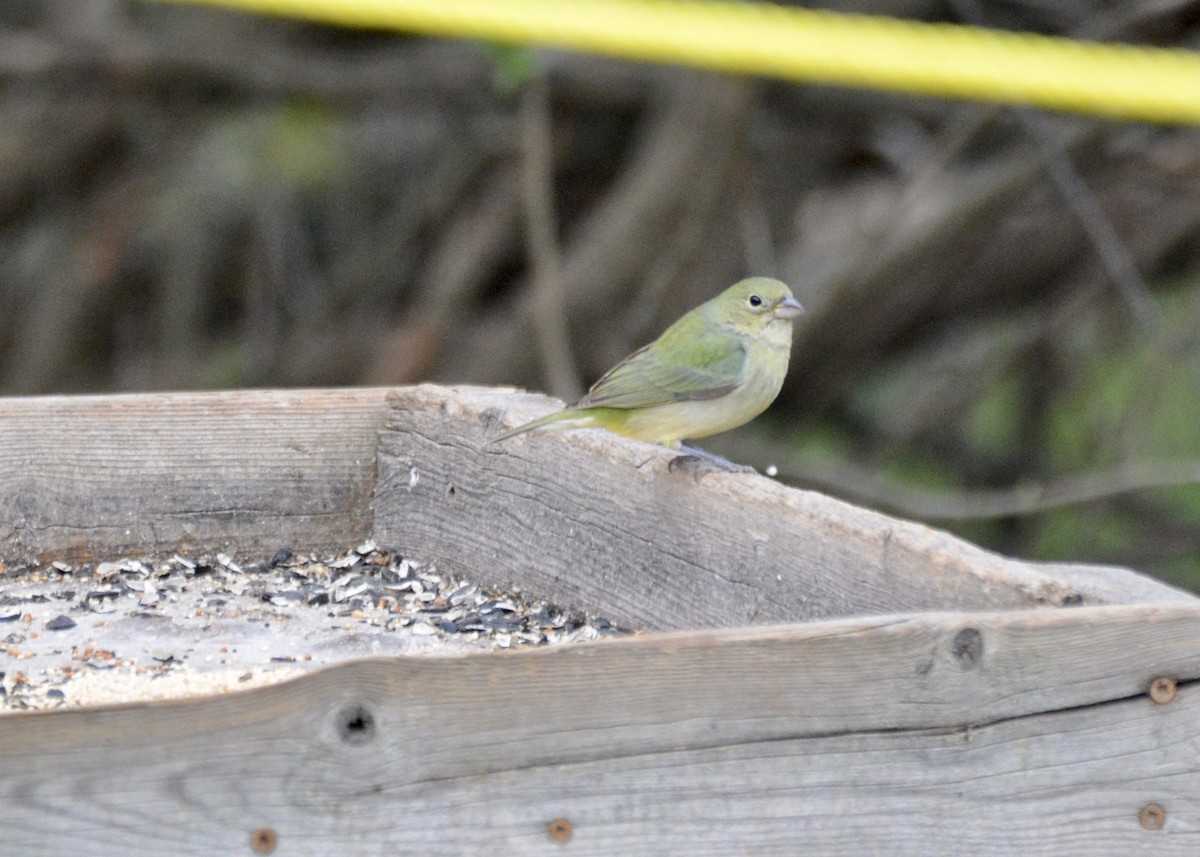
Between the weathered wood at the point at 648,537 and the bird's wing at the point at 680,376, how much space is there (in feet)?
0.71

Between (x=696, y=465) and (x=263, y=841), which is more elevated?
(x=696, y=465)

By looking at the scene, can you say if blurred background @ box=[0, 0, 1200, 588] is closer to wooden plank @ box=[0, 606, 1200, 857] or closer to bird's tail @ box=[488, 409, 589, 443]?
bird's tail @ box=[488, 409, 589, 443]

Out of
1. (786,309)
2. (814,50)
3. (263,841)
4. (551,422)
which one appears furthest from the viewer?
(814,50)

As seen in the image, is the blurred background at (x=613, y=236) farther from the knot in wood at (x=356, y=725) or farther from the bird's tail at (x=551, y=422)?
the knot in wood at (x=356, y=725)

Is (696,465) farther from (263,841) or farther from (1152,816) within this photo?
(263,841)

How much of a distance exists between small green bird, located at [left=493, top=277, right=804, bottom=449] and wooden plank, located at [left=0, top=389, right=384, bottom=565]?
577mm

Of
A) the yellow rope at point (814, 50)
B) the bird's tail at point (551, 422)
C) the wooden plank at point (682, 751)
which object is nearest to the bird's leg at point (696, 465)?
the bird's tail at point (551, 422)

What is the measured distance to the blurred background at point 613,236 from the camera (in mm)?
7016

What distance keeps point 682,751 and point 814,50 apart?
10.1ft

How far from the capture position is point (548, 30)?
4.95 metres

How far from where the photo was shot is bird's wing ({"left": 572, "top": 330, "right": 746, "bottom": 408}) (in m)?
4.20

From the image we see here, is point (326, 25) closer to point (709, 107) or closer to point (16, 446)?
point (709, 107)

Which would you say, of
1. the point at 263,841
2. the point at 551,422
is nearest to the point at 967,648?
the point at 263,841

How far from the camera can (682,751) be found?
231 cm
